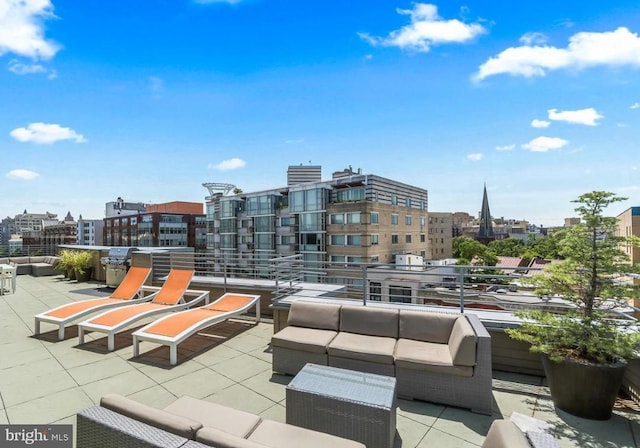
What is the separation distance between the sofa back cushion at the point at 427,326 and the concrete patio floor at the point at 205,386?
0.83 meters

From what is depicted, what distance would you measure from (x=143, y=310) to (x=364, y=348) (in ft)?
15.1

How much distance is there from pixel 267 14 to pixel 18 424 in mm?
11308

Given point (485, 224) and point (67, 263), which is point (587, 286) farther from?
point (485, 224)

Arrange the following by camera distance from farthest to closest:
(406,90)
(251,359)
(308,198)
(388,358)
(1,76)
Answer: (308,198), (406,90), (1,76), (251,359), (388,358)

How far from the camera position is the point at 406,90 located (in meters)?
13.2

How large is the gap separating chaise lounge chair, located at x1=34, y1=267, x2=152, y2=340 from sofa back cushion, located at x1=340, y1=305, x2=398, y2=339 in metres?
5.13

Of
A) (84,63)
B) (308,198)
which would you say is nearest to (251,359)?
(84,63)

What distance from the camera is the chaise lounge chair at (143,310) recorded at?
17.4ft

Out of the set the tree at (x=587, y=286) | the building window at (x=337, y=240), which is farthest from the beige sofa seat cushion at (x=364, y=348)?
the building window at (x=337, y=240)

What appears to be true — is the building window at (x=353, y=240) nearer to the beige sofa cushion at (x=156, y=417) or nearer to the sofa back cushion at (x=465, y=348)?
the sofa back cushion at (x=465, y=348)

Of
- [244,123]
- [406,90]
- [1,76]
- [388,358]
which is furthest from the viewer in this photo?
[244,123]

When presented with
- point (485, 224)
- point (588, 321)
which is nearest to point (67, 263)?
point (588, 321)

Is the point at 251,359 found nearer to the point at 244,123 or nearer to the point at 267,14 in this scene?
the point at 267,14

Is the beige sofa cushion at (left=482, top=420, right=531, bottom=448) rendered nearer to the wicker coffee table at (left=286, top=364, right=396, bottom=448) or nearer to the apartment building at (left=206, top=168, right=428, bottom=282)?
the wicker coffee table at (left=286, top=364, right=396, bottom=448)
